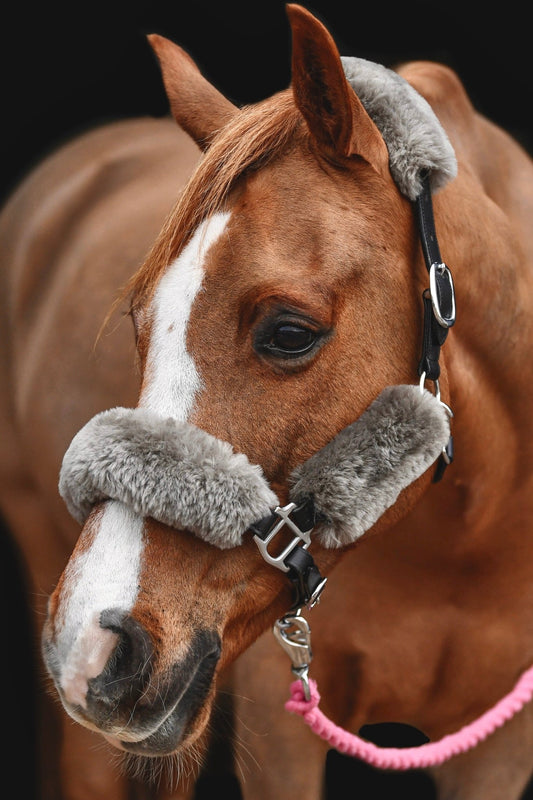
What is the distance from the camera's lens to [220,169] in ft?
4.61

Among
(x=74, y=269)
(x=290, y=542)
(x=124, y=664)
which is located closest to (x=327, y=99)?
(x=290, y=542)

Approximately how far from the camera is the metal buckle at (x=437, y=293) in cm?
141

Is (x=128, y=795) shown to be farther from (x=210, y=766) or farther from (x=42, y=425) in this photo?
(x=42, y=425)

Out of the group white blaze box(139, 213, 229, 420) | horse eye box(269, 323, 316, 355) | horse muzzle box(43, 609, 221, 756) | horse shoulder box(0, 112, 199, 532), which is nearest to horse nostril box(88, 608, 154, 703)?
horse muzzle box(43, 609, 221, 756)

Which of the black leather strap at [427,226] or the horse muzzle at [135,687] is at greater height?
the black leather strap at [427,226]

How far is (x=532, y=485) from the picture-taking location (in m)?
1.88

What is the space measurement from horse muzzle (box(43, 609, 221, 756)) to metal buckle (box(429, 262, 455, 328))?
58cm

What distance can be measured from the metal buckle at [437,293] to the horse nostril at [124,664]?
0.64 m

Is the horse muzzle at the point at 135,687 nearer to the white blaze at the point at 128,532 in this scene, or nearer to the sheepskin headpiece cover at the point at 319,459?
the white blaze at the point at 128,532

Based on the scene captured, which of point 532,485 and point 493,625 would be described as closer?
point 532,485

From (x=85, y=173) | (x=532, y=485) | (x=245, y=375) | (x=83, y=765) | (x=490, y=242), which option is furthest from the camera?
(x=85, y=173)

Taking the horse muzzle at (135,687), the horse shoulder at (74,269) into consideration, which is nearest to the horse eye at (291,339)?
the horse muzzle at (135,687)

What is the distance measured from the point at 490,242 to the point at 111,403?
→ 118cm

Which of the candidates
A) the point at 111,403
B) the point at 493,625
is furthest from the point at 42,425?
the point at 493,625
